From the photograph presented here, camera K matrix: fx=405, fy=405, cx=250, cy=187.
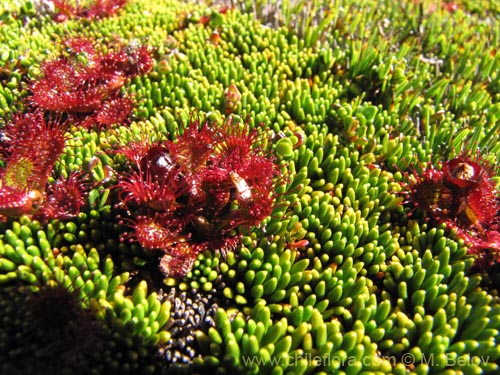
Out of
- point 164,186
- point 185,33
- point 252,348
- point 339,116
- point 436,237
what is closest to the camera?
point 252,348

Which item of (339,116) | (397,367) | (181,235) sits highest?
(339,116)

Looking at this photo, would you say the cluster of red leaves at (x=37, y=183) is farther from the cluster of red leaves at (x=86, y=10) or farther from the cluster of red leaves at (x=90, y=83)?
the cluster of red leaves at (x=86, y=10)

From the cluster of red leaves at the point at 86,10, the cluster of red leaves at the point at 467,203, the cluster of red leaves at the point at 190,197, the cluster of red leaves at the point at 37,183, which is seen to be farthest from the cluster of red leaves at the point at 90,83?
the cluster of red leaves at the point at 467,203

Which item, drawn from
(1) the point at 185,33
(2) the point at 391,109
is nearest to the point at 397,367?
(2) the point at 391,109

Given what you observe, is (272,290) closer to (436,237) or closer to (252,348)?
(252,348)

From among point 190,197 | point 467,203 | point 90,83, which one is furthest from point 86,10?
point 467,203

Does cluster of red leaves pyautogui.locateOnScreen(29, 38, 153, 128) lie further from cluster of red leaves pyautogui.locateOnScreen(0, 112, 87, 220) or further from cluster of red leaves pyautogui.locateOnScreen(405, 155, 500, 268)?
cluster of red leaves pyautogui.locateOnScreen(405, 155, 500, 268)

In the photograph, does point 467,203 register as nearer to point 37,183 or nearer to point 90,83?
point 37,183
